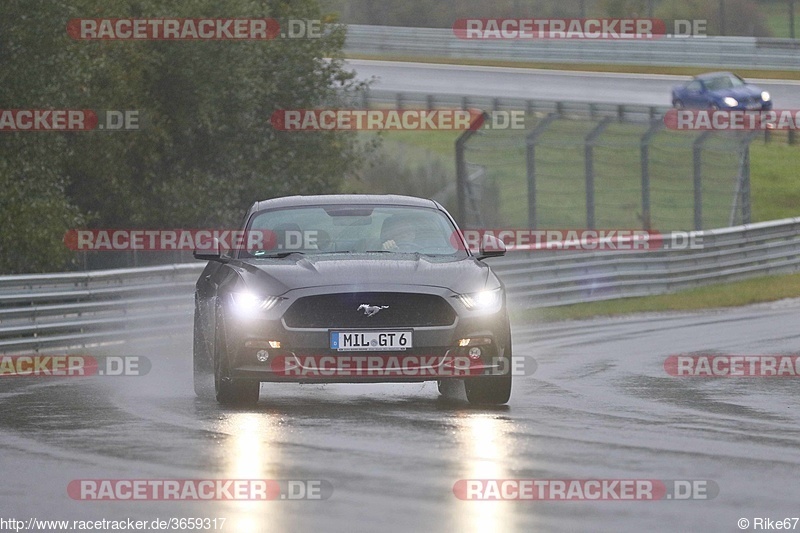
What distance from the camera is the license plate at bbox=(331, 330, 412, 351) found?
1088 centimetres

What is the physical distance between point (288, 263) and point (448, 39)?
47.2 meters

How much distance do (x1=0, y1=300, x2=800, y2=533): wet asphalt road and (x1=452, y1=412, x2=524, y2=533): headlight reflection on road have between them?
0.04 ft

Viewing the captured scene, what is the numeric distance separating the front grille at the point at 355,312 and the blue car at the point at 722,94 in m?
34.9

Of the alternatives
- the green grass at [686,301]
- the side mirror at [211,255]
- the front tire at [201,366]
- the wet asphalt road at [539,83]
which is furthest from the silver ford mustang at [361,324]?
the wet asphalt road at [539,83]

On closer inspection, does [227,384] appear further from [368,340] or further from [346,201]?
[346,201]

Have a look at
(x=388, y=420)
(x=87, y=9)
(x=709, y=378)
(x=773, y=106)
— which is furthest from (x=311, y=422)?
(x=773, y=106)

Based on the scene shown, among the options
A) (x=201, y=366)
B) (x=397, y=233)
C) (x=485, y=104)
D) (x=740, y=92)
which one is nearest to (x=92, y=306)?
(x=201, y=366)

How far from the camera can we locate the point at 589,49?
181 feet

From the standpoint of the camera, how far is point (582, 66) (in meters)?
55.1

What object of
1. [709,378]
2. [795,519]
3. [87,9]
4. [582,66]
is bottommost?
[795,519]

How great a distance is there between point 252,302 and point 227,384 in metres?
0.64

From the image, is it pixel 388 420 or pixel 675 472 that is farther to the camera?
pixel 388 420

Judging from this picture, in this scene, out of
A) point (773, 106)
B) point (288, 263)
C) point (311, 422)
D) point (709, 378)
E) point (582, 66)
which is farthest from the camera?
point (582, 66)

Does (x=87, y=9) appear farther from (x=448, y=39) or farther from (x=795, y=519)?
(x=448, y=39)
